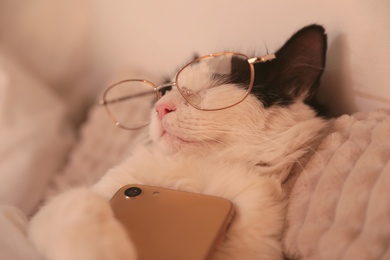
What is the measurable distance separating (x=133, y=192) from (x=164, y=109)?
0.17m

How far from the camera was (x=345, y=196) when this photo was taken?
1.65 feet

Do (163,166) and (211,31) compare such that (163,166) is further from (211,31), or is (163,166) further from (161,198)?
(211,31)

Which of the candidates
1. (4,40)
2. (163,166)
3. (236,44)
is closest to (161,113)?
(163,166)

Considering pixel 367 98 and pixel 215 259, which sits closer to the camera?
pixel 215 259

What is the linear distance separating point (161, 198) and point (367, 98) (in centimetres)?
45

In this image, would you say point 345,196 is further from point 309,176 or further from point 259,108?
point 259,108

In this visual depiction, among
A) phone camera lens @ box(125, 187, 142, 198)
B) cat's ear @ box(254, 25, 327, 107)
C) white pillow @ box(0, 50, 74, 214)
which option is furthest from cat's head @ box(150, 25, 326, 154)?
white pillow @ box(0, 50, 74, 214)

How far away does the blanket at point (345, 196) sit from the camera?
45 centimetres

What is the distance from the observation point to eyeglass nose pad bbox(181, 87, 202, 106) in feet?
2.27

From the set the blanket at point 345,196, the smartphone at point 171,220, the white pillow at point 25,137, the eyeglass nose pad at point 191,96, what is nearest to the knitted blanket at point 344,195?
the blanket at point 345,196

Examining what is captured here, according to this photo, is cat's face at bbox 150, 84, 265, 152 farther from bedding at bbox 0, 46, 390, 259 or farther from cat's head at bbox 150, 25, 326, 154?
bedding at bbox 0, 46, 390, 259

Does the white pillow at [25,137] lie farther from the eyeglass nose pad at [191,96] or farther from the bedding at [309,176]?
the eyeglass nose pad at [191,96]

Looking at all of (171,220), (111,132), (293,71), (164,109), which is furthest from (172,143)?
(111,132)

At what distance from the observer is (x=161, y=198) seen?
595mm
